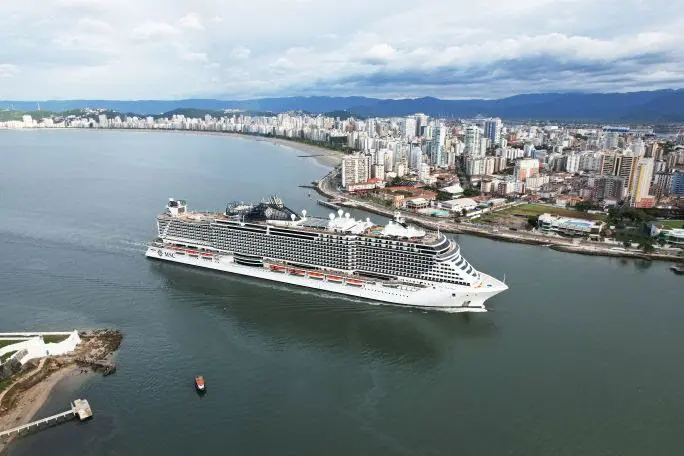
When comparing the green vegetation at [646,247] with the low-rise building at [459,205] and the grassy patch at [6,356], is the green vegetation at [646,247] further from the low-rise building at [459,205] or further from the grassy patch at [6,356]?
the grassy patch at [6,356]

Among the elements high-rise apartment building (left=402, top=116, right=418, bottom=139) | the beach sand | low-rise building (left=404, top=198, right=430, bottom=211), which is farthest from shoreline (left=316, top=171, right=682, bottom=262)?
high-rise apartment building (left=402, top=116, right=418, bottom=139)

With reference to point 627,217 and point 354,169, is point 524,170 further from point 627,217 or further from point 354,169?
point 354,169

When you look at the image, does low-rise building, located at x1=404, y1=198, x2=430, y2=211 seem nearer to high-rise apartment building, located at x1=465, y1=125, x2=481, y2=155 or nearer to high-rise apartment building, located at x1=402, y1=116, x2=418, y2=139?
high-rise apartment building, located at x1=465, y1=125, x2=481, y2=155

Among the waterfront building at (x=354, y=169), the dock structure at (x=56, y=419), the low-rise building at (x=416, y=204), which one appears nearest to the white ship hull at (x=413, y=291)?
the dock structure at (x=56, y=419)

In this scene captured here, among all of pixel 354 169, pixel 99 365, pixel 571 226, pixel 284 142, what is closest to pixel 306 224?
pixel 99 365

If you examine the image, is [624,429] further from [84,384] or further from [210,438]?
[84,384]
